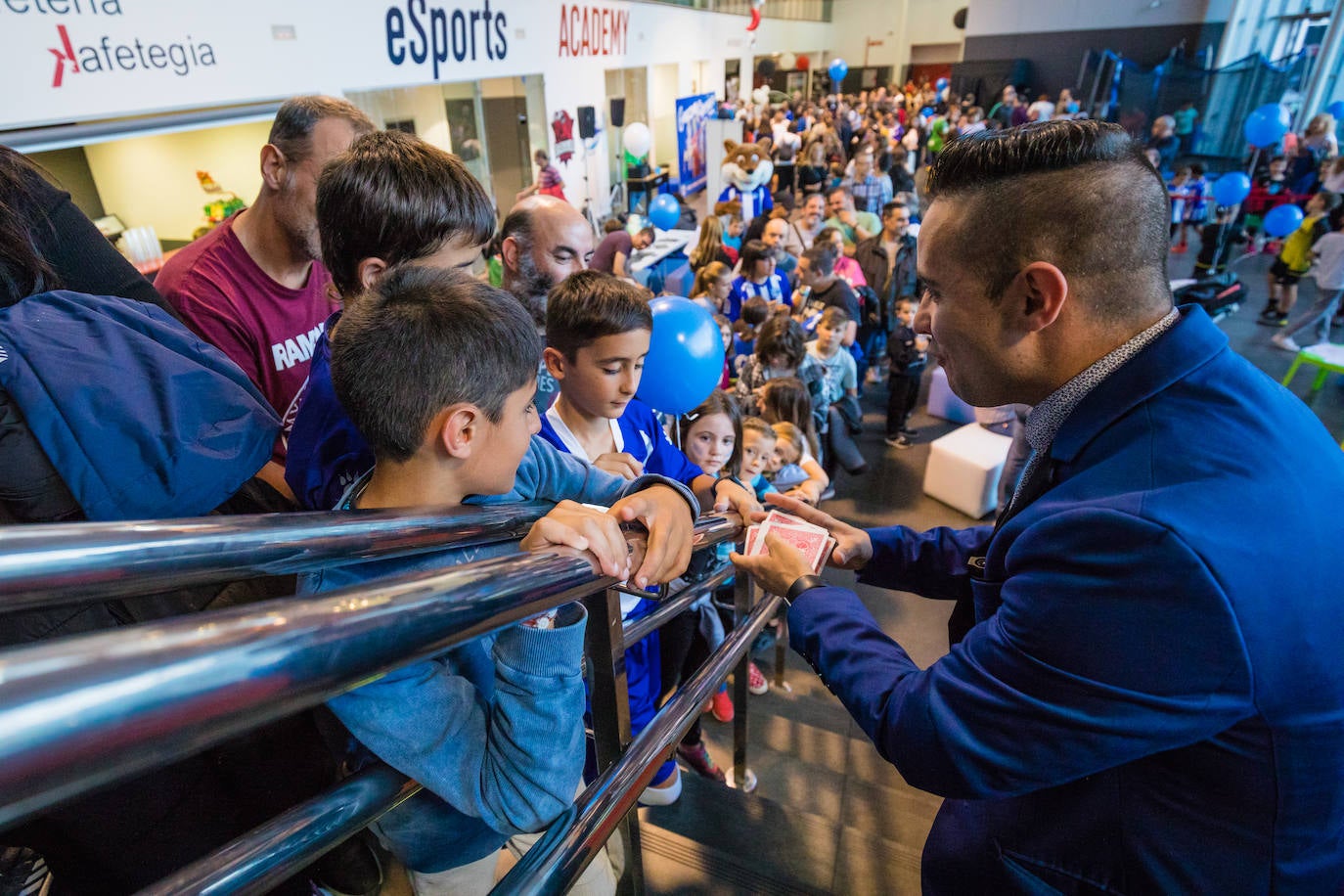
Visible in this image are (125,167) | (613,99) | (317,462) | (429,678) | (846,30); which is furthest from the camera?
(846,30)

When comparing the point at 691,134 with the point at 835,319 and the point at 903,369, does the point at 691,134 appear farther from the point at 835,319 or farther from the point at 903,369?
the point at 835,319

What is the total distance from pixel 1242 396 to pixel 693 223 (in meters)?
9.56

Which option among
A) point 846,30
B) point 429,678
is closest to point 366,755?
point 429,678

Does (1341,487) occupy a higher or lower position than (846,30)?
lower

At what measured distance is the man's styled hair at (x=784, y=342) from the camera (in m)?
Answer: 4.11

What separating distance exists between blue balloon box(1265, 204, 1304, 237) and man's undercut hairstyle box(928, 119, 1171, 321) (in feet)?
31.6

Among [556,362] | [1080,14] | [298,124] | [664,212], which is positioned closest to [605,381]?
[556,362]

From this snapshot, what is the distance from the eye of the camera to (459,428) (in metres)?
1.02

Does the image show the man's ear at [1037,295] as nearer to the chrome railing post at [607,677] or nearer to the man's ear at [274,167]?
the chrome railing post at [607,677]

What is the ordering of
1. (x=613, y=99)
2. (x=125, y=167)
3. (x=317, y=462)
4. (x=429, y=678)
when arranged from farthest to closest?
(x=613, y=99)
(x=125, y=167)
(x=317, y=462)
(x=429, y=678)

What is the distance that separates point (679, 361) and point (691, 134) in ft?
36.1

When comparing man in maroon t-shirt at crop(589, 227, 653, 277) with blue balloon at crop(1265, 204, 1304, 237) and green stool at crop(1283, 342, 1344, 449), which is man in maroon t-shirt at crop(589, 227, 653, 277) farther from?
blue balloon at crop(1265, 204, 1304, 237)

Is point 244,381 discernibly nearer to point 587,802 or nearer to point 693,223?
point 587,802

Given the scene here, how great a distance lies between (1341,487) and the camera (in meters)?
0.99
